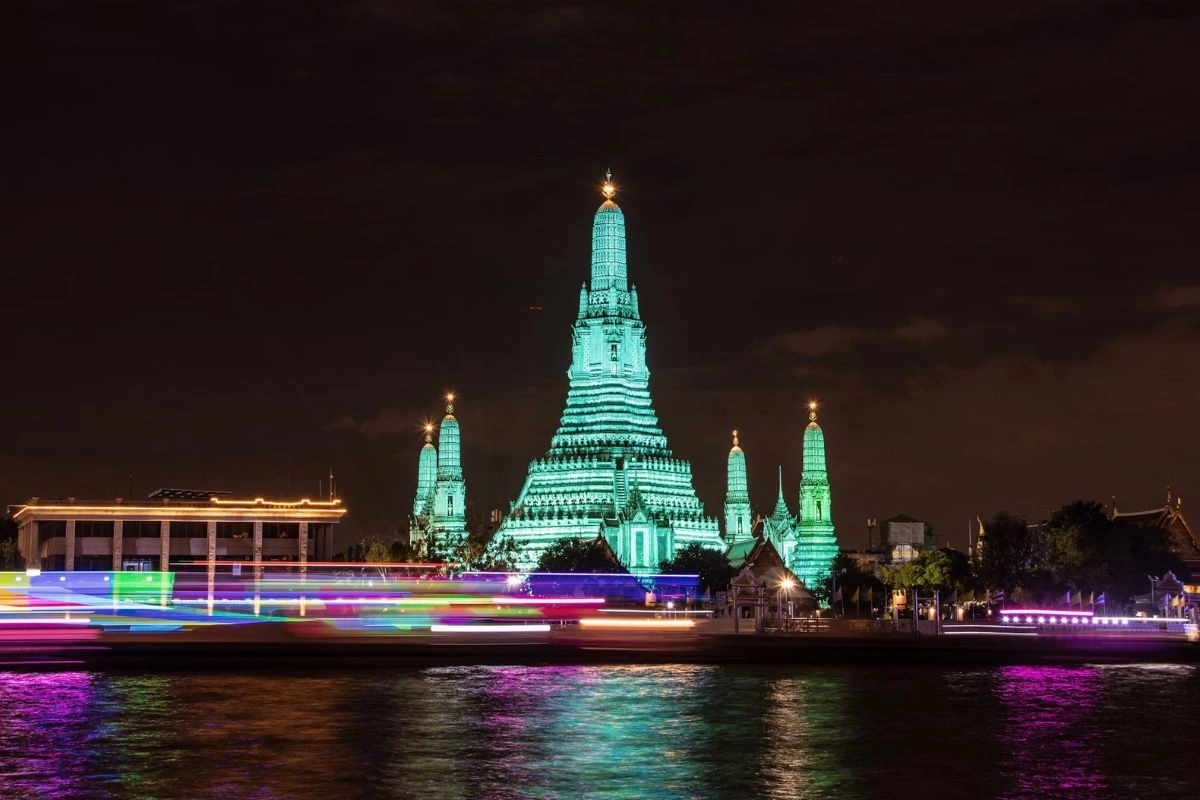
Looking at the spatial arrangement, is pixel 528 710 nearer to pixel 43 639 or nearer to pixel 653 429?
pixel 43 639

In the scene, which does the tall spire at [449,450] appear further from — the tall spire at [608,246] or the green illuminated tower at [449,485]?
the tall spire at [608,246]

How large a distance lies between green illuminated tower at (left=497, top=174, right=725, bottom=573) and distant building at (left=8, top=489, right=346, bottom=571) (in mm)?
18619

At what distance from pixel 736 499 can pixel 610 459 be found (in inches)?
966

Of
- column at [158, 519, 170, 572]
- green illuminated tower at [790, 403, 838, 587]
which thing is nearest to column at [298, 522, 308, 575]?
column at [158, 519, 170, 572]

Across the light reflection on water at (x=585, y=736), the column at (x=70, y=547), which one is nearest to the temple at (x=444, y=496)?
the column at (x=70, y=547)

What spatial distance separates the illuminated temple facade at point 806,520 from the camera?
6373 inches

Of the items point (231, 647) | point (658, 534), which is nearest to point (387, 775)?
point (231, 647)

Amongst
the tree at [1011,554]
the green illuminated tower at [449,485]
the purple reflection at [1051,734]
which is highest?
the green illuminated tower at [449,485]

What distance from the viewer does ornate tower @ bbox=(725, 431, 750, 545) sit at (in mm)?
170125

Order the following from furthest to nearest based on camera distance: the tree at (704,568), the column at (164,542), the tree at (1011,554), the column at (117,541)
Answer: the tree at (704,568) < the column at (164,542) < the column at (117,541) < the tree at (1011,554)

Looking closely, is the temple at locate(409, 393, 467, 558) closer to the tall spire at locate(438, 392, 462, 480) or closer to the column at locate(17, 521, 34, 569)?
the tall spire at locate(438, 392, 462, 480)

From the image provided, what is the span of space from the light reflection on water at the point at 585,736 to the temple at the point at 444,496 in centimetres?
9735

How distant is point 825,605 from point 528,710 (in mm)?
103335

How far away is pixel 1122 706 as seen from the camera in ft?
164
